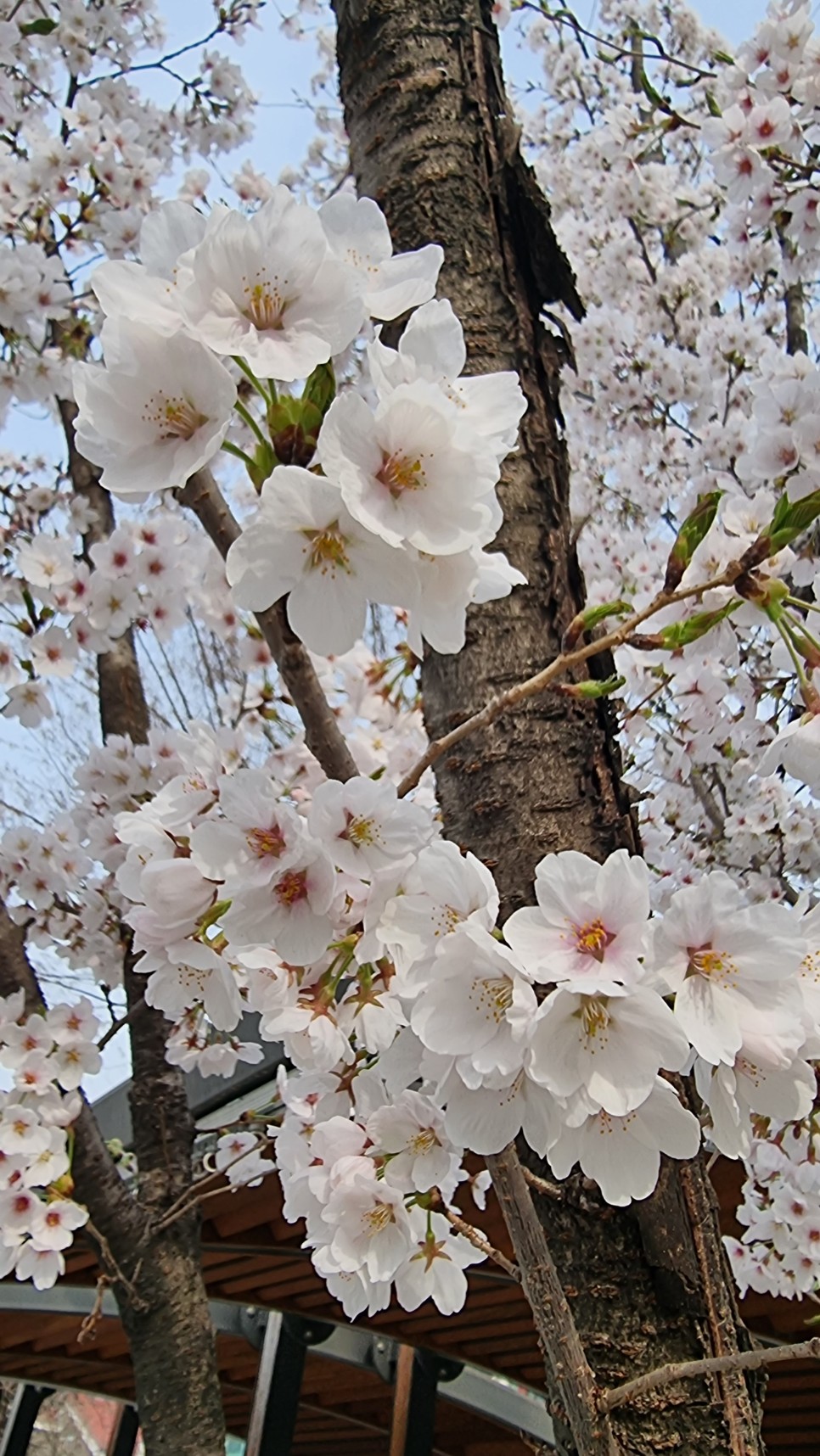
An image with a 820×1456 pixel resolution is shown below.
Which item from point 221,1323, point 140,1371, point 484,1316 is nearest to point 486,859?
point 140,1371

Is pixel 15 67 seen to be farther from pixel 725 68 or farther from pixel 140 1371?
pixel 140 1371

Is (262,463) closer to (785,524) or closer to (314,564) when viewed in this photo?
(314,564)

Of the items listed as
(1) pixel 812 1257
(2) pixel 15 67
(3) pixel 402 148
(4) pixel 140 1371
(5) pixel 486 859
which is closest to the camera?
(5) pixel 486 859

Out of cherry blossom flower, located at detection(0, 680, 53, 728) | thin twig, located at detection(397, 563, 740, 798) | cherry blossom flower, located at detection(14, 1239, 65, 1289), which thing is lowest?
cherry blossom flower, located at detection(14, 1239, 65, 1289)

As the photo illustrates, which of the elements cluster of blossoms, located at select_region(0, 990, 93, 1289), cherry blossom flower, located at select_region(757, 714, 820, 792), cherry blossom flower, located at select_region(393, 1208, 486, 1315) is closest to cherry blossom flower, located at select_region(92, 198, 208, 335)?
cherry blossom flower, located at select_region(757, 714, 820, 792)

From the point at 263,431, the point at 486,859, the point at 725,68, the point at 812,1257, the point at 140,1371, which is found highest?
the point at 725,68

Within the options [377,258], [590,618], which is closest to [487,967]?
[590,618]

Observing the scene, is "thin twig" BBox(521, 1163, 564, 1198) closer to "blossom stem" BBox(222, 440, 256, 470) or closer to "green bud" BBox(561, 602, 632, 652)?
"green bud" BBox(561, 602, 632, 652)

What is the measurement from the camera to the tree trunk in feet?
7.23

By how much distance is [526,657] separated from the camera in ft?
3.72

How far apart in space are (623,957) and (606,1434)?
0.37m

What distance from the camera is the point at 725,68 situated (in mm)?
3137

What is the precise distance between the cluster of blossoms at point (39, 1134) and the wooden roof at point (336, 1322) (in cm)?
28

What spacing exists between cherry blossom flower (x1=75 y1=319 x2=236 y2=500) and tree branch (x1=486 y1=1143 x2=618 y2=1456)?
518 millimetres
